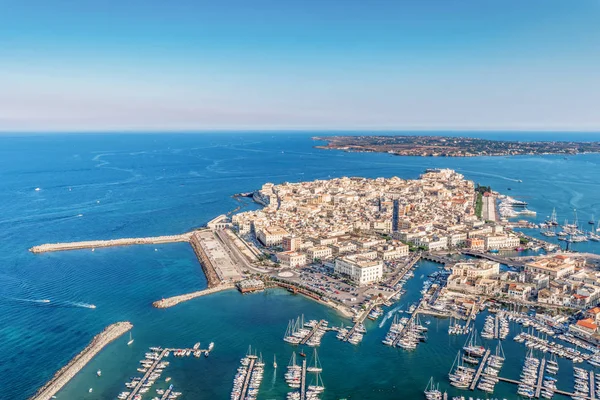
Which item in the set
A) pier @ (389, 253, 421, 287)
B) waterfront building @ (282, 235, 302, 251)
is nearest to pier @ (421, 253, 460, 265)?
pier @ (389, 253, 421, 287)

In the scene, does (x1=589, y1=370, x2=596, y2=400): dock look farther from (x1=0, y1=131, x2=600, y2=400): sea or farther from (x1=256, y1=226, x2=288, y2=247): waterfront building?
(x1=256, y1=226, x2=288, y2=247): waterfront building

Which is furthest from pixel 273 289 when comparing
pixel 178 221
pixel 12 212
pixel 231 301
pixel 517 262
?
pixel 12 212

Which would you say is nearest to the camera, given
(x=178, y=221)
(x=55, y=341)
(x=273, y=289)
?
(x=55, y=341)

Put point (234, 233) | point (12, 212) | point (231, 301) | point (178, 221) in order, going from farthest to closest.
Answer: point (12, 212)
point (178, 221)
point (234, 233)
point (231, 301)

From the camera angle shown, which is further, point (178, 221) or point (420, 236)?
point (178, 221)

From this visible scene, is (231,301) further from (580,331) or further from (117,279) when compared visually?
(580,331)

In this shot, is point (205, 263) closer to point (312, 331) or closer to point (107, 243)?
point (107, 243)

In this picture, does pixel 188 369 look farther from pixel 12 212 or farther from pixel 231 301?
pixel 12 212
